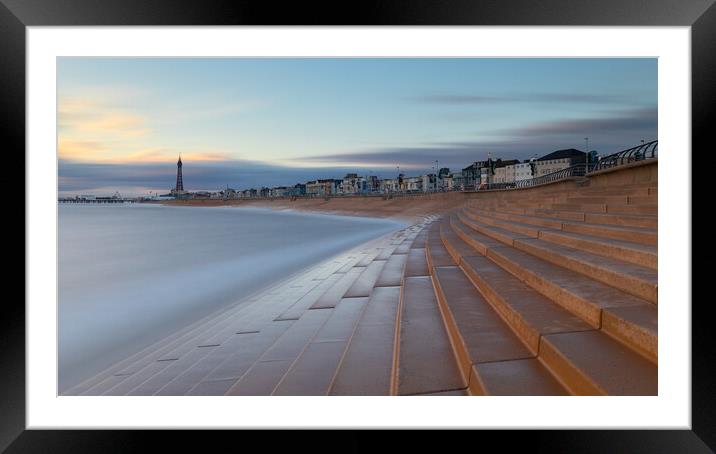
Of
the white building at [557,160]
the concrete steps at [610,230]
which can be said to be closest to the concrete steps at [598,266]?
the concrete steps at [610,230]

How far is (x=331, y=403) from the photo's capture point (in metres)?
2.60

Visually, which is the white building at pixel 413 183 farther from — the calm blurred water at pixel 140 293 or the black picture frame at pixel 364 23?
A: the black picture frame at pixel 364 23

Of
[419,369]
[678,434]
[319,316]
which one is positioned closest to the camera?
[678,434]

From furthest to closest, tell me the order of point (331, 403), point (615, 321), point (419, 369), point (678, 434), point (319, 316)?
point (319, 316)
point (419, 369)
point (331, 403)
point (615, 321)
point (678, 434)

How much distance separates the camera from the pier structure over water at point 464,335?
92.4 inches

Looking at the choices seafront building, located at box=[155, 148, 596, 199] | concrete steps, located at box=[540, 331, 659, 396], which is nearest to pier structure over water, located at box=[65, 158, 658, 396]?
concrete steps, located at box=[540, 331, 659, 396]

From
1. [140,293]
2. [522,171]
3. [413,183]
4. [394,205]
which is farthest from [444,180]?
[140,293]

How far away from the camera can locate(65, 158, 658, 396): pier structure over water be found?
2.35 meters

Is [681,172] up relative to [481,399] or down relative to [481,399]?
up

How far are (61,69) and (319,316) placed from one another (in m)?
3.44

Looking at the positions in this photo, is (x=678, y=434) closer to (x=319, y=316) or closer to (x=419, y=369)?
(x=419, y=369)

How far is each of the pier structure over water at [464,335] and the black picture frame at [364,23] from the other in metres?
0.35

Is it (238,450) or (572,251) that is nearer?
(238,450)

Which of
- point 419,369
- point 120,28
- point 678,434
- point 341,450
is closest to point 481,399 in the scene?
point 419,369
